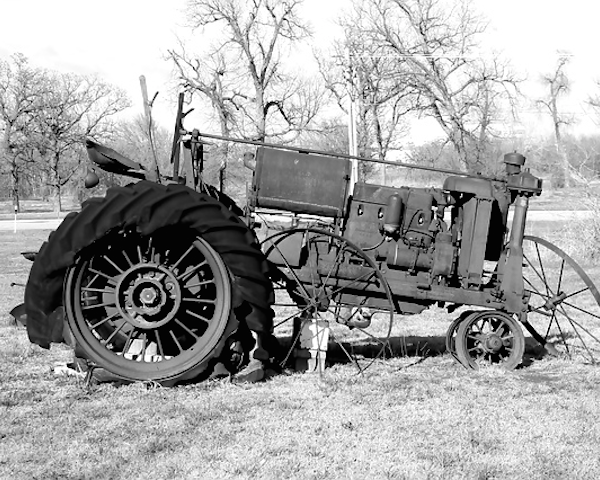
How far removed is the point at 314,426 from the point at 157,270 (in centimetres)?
164

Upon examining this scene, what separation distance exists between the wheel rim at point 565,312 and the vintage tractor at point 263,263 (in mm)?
188

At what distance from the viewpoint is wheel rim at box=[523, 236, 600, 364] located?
6.39 meters

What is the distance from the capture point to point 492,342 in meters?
6.12

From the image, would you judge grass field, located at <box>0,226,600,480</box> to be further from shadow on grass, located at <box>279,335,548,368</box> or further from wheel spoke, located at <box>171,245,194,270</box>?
wheel spoke, located at <box>171,245,194,270</box>

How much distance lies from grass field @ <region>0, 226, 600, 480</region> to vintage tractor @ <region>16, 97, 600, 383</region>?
0.33m

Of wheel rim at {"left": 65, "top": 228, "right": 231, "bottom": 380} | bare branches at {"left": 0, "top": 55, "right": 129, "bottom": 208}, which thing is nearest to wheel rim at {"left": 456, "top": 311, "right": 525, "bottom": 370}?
wheel rim at {"left": 65, "top": 228, "right": 231, "bottom": 380}

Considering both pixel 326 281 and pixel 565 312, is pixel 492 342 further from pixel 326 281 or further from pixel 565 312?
pixel 565 312

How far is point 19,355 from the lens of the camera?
6586 mm

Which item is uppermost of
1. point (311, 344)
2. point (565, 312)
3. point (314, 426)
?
point (565, 312)

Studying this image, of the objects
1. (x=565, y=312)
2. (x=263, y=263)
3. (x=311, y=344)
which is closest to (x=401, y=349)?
(x=311, y=344)

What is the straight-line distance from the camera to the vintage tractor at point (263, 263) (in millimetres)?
5121

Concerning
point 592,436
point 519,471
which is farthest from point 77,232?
point 592,436

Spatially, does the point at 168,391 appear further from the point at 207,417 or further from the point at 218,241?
the point at 218,241

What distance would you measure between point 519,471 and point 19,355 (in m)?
4.60
